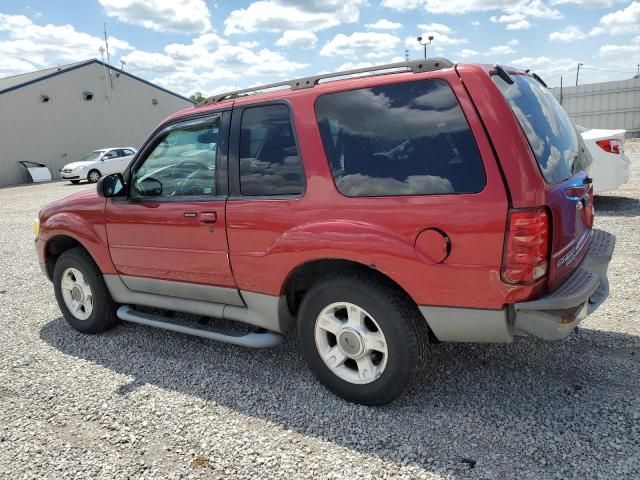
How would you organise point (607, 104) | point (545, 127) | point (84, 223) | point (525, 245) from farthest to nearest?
point (607, 104) < point (84, 223) < point (545, 127) < point (525, 245)

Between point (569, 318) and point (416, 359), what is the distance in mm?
816

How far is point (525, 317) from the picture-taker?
2.53 meters

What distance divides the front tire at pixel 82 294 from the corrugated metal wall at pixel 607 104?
2181 centimetres

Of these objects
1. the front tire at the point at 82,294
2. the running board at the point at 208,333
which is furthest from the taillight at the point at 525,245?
the front tire at the point at 82,294

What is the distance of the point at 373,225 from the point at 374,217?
0.04 meters

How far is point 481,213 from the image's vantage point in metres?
2.49

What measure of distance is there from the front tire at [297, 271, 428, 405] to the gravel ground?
0.59ft

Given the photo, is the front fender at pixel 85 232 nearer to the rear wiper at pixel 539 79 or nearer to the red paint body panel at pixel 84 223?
the red paint body panel at pixel 84 223

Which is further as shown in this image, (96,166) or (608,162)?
(96,166)

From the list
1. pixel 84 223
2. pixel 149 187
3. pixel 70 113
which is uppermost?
pixel 70 113

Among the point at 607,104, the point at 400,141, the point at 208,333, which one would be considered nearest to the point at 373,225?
the point at 400,141

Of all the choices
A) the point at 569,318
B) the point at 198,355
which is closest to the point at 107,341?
the point at 198,355

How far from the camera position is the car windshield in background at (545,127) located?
2641mm

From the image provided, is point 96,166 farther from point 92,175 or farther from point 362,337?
point 362,337
